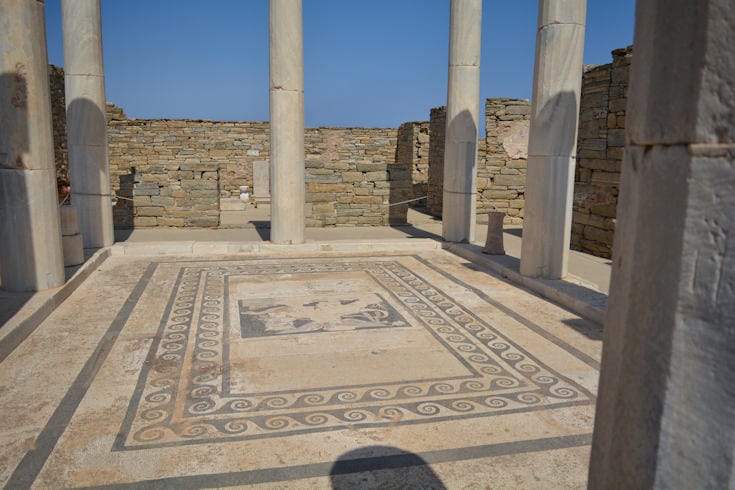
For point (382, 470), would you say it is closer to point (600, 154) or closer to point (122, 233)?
point (600, 154)

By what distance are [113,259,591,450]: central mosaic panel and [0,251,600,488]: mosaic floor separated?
2cm

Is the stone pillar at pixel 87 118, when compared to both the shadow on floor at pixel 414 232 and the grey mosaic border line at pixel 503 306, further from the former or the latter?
the shadow on floor at pixel 414 232

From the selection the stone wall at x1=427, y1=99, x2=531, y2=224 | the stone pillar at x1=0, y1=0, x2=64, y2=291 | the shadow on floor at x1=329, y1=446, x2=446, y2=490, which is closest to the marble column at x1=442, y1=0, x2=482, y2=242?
the stone wall at x1=427, y1=99, x2=531, y2=224

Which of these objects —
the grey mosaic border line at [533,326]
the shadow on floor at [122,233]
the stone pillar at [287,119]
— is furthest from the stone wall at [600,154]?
the shadow on floor at [122,233]

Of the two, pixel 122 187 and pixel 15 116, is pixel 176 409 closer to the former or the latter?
pixel 15 116

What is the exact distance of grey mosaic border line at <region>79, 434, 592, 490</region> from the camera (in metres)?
2.56

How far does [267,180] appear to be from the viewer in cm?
1791

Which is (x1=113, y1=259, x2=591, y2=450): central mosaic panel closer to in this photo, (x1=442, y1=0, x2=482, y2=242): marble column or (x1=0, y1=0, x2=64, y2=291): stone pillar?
(x1=0, y1=0, x2=64, y2=291): stone pillar

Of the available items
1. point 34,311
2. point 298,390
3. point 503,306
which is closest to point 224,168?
point 34,311

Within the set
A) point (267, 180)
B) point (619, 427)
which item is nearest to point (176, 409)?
point (619, 427)

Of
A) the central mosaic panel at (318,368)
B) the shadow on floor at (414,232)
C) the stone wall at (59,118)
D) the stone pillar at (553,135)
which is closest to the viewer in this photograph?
the central mosaic panel at (318,368)

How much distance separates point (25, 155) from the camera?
16.6 ft

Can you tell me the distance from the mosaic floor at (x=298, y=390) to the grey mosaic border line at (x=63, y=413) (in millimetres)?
13

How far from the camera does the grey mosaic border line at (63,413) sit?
8.52ft
